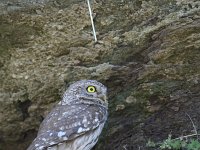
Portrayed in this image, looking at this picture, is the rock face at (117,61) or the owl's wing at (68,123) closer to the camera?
the owl's wing at (68,123)

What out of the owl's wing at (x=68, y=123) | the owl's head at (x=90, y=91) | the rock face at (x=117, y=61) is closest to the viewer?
Result: the owl's wing at (x=68, y=123)

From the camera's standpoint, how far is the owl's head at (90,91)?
18.1 ft

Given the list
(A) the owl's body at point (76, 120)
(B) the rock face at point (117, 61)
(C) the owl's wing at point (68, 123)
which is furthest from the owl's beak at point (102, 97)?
(B) the rock face at point (117, 61)

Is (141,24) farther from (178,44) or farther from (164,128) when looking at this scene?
(164,128)

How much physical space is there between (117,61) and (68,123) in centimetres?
98

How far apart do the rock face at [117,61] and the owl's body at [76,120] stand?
0.40 m

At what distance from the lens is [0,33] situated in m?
5.83

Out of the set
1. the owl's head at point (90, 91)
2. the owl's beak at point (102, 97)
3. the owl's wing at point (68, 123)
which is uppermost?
the owl's head at point (90, 91)

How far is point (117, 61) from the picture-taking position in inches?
230

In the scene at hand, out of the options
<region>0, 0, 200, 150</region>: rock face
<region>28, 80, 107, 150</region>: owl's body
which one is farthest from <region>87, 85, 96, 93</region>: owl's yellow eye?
<region>0, 0, 200, 150</region>: rock face

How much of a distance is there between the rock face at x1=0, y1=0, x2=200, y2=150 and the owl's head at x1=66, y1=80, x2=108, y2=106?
0.38 meters

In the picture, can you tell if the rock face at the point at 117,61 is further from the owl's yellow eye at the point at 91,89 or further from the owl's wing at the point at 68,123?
the owl's wing at the point at 68,123

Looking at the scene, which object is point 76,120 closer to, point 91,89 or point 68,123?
point 68,123

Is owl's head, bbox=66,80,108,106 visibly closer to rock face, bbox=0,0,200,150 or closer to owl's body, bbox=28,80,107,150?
owl's body, bbox=28,80,107,150
